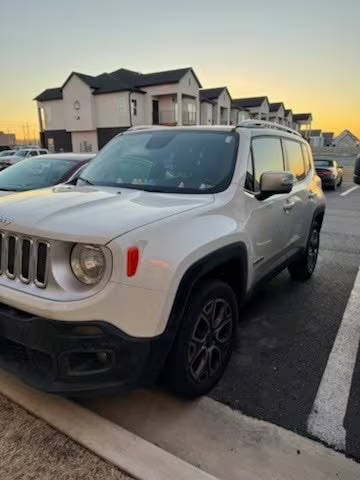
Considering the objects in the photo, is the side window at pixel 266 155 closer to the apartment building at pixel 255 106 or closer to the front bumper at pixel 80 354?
the front bumper at pixel 80 354

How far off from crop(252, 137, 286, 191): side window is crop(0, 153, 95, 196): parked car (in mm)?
3206

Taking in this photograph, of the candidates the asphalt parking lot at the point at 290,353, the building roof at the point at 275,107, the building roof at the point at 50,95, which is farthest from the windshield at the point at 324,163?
the building roof at the point at 275,107

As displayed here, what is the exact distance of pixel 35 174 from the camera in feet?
19.2

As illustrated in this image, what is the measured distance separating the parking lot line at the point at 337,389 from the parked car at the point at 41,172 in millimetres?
4288

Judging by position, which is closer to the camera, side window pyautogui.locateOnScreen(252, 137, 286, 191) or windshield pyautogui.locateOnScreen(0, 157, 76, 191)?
side window pyautogui.locateOnScreen(252, 137, 286, 191)

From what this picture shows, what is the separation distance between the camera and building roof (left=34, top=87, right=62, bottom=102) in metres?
38.9

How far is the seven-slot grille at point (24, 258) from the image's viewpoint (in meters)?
2.05

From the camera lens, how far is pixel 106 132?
3666 centimetres

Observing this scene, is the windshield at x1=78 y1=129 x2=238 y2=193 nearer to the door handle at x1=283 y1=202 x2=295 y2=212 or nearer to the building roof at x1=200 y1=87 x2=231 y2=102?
the door handle at x1=283 y1=202 x2=295 y2=212

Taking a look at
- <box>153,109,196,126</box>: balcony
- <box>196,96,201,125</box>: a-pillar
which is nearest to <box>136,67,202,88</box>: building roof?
<box>196,96,201,125</box>: a-pillar

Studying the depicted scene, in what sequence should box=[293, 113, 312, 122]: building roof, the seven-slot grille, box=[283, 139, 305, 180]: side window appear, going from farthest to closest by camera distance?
box=[293, 113, 312, 122]: building roof, box=[283, 139, 305, 180]: side window, the seven-slot grille

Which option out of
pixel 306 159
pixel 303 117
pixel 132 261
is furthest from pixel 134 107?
pixel 303 117

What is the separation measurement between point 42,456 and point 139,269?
3.95 ft

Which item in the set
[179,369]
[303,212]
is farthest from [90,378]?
[303,212]
